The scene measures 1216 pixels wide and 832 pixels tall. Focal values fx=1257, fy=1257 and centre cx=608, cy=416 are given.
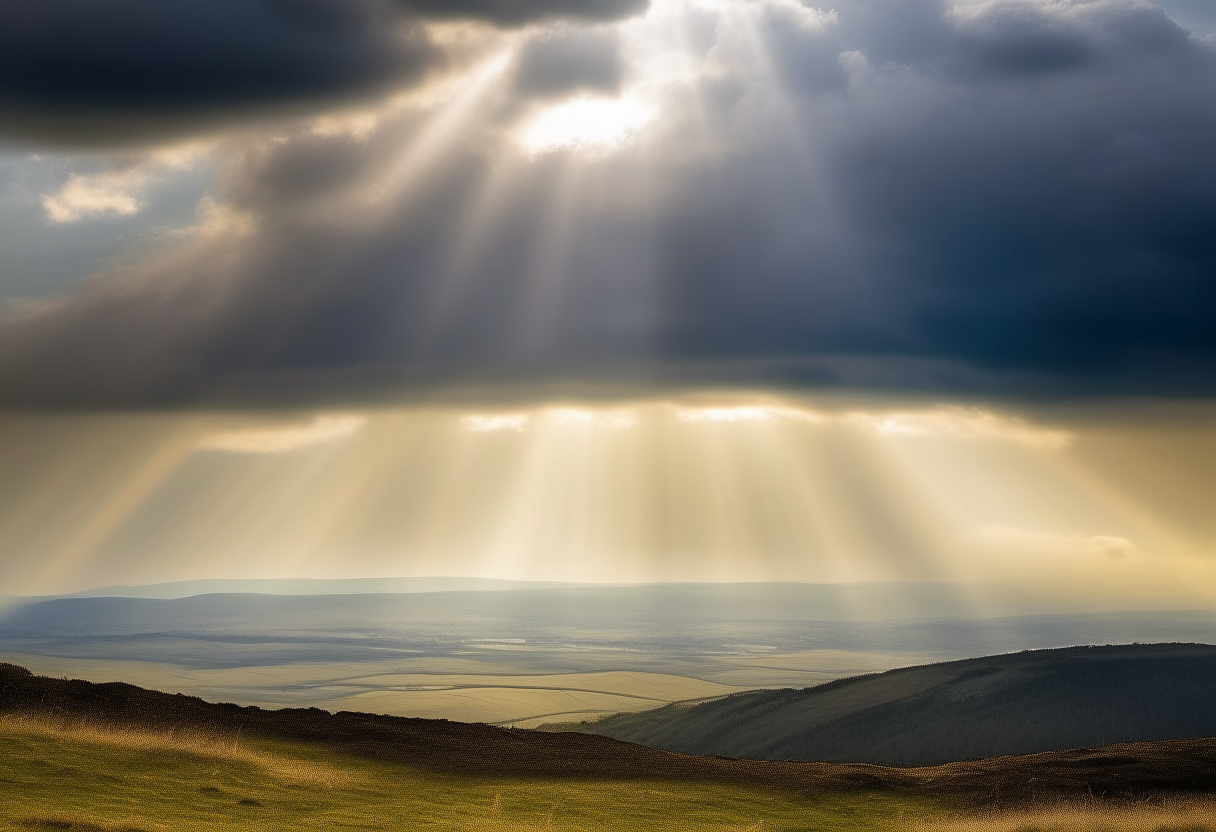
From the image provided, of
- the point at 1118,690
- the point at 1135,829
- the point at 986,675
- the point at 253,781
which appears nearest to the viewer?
the point at 253,781

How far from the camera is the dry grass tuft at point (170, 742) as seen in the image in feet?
115

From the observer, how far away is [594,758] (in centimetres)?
4531

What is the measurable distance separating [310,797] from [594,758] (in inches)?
557

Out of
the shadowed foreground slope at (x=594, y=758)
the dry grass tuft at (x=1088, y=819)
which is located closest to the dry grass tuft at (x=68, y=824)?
the shadowed foreground slope at (x=594, y=758)

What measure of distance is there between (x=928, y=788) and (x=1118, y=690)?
1755 inches

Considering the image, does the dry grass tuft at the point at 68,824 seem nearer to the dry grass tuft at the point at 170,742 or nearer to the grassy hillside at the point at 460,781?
the grassy hillside at the point at 460,781

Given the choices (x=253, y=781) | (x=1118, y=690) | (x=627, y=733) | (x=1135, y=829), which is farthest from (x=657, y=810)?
(x=627, y=733)

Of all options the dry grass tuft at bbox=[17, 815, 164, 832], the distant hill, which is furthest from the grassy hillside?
the distant hill

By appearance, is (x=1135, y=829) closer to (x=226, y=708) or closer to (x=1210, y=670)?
(x=226, y=708)

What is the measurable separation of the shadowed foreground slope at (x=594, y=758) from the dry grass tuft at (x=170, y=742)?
4.06ft

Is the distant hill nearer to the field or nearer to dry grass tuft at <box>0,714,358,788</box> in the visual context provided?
the field

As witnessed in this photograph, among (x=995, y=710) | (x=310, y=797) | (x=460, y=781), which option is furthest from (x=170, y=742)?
(x=995, y=710)

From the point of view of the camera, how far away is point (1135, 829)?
119 ft

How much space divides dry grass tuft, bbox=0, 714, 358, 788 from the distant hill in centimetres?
5134
